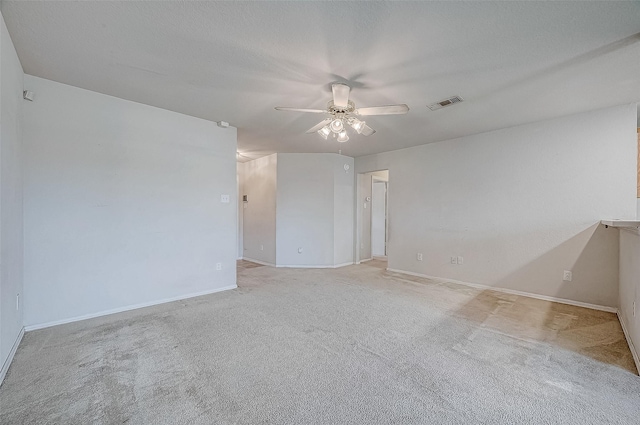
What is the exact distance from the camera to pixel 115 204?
3152 millimetres

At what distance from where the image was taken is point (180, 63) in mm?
2383

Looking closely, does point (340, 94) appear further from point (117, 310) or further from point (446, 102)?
point (117, 310)

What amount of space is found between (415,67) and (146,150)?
3.17 m

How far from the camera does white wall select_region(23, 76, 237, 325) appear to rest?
272 centimetres

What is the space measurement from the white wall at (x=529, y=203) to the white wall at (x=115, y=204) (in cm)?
356

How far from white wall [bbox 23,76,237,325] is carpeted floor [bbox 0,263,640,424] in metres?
0.38

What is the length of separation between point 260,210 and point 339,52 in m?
4.69

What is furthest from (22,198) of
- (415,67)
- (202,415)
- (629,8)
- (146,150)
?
(629,8)

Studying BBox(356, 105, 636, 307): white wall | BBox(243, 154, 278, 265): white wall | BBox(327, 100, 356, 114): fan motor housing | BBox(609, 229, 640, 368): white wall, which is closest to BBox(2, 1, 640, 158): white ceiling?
BBox(327, 100, 356, 114): fan motor housing

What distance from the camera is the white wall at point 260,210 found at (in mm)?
6008

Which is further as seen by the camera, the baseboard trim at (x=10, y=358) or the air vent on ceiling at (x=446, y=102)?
the air vent on ceiling at (x=446, y=102)

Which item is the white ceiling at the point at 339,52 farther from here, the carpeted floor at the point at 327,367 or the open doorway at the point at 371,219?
the open doorway at the point at 371,219

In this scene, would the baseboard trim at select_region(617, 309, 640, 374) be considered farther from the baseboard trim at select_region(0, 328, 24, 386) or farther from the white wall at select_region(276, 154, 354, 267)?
the baseboard trim at select_region(0, 328, 24, 386)

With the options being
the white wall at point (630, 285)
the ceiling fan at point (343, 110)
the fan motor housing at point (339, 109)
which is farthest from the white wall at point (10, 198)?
the white wall at point (630, 285)
